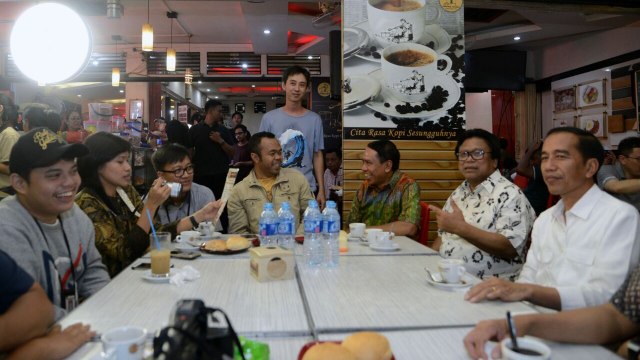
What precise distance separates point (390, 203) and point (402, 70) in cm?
153

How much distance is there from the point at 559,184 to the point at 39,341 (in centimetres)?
183

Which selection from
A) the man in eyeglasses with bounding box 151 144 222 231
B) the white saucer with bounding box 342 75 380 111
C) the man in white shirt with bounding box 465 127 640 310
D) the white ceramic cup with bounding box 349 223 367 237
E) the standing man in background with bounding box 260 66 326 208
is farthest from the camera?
the white saucer with bounding box 342 75 380 111

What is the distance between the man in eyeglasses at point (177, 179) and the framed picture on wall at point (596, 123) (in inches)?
275

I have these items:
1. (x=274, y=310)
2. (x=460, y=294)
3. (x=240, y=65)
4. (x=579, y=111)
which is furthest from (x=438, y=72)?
(x=240, y=65)

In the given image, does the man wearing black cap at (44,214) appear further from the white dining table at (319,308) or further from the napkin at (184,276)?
the napkin at (184,276)

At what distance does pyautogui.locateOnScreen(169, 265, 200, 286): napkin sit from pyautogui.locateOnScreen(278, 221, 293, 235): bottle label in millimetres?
608

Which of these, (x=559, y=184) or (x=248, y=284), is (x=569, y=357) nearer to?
(x=559, y=184)

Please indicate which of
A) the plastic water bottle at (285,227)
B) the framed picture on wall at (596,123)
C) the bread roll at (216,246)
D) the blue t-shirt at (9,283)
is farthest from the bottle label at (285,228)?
the framed picture on wall at (596,123)

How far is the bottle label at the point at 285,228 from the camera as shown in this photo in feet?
8.18

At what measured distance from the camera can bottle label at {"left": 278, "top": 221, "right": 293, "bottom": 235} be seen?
249 centimetres

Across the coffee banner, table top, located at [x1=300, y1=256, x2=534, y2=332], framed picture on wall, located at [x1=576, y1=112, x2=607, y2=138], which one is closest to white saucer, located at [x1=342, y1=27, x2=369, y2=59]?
the coffee banner

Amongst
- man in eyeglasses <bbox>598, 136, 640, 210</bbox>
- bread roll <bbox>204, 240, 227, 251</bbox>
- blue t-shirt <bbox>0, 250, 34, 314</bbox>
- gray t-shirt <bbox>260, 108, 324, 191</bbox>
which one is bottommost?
bread roll <bbox>204, 240, 227, 251</bbox>

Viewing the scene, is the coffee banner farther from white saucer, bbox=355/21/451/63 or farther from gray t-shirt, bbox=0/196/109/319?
gray t-shirt, bbox=0/196/109/319

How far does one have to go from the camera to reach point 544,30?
25.7ft
